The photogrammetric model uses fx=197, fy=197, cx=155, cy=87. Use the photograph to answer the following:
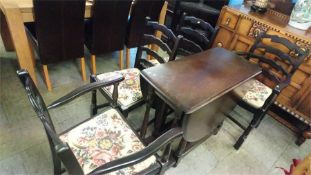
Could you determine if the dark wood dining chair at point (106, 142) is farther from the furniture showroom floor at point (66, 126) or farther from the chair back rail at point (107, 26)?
the chair back rail at point (107, 26)

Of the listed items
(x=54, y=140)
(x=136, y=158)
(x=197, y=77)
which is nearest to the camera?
(x=54, y=140)

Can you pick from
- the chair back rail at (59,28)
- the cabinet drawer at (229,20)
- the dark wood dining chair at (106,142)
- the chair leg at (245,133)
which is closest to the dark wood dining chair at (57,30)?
the chair back rail at (59,28)

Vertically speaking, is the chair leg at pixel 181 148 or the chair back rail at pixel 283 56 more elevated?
the chair back rail at pixel 283 56

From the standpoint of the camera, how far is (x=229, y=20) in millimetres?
2062

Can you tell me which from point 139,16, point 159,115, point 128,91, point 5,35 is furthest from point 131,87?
point 5,35

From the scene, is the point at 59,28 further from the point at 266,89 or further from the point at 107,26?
the point at 266,89

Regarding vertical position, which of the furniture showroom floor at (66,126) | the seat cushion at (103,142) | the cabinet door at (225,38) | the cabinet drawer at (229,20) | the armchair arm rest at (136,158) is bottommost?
the furniture showroom floor at (66,126)

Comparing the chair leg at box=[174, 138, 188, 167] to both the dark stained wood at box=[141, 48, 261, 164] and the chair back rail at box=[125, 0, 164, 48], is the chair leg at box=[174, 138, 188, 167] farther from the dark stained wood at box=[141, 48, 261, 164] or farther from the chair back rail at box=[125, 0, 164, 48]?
the chair back rail at box=[125, 0, 164, 48]

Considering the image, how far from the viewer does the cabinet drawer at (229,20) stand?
202 centimetres

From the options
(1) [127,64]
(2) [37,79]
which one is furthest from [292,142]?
(2) [37,79]

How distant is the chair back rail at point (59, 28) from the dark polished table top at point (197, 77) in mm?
900

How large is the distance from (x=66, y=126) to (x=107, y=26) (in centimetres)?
98

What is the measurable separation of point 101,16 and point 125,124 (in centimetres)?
110

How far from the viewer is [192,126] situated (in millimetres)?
1060
